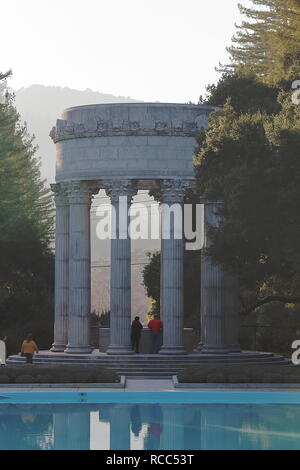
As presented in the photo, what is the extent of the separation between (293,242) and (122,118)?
1299 centimetres

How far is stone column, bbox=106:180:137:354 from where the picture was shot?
5494cm

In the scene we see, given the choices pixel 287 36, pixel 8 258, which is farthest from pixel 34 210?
pixel 287 36

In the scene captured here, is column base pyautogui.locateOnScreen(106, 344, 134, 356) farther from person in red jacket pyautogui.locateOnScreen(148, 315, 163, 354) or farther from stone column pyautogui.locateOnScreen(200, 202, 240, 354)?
stone column pyautogui.locateOnScreen(200, 202, 240, 354)

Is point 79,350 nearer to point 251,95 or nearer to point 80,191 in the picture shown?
point 80,191

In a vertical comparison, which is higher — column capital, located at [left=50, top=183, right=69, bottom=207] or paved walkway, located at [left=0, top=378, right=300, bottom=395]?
column capital, located at [left=50, top=183, right=69, bottom=207]

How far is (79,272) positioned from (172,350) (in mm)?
6159

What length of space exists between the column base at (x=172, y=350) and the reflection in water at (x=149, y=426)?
14.9m

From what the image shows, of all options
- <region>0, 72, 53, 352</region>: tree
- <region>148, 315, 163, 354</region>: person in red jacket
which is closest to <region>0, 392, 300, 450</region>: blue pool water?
<region>148, 315, 163, 354</region>: person in red jacket

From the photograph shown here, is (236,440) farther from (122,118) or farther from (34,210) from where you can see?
(34,210)

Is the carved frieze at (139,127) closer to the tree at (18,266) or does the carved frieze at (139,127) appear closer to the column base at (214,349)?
the column base at (214,349)

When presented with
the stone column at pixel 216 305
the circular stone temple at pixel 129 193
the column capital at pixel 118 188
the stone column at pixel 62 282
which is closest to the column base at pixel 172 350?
the circular stone temple at pixel 129 193

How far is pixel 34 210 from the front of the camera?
94.4 meters

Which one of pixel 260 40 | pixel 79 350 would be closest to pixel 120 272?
pixel 79 350
